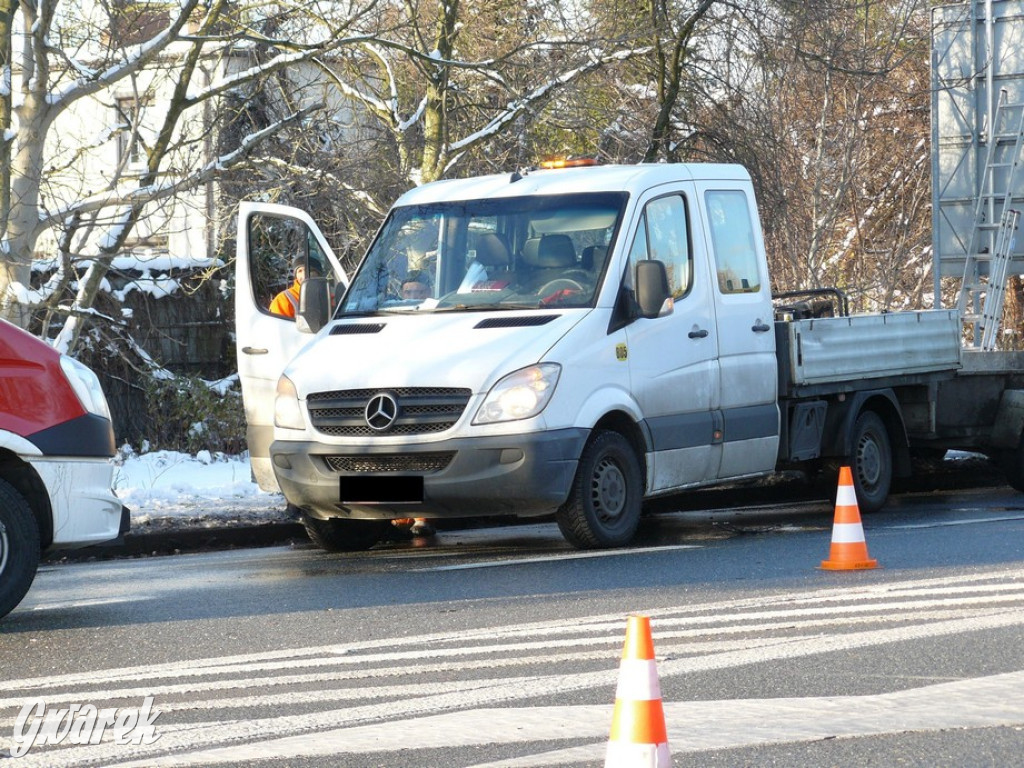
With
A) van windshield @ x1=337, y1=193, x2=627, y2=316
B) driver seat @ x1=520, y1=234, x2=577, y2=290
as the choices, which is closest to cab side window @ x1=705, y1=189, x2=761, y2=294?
van windshield @ x1=337, y1=193, x2=627, y2=316

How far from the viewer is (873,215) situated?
1148 inches

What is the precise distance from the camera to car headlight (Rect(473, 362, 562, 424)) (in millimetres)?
8734

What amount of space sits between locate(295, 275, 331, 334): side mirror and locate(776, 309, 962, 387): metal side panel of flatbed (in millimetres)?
3121

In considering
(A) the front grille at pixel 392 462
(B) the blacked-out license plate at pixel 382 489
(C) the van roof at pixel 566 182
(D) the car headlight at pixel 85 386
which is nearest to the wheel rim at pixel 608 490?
(A) the front grille at pixel 392 462

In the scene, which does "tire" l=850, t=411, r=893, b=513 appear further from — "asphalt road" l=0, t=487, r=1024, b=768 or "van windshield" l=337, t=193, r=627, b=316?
"van windshield" l=337, t=193, r=627, b=316

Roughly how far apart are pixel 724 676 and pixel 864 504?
6.24 metres

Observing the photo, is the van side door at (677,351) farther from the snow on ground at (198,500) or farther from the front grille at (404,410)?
the snow on ground at (198,500)

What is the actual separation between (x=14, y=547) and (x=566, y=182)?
441 cm

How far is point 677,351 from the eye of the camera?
9727 mm

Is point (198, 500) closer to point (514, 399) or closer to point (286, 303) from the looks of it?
point (286, 303)

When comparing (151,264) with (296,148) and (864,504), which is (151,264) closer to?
(296,148)

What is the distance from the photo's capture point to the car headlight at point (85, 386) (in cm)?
748

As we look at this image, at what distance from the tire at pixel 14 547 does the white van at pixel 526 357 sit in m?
2.18

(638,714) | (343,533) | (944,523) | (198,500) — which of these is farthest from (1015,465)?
(638,714)
